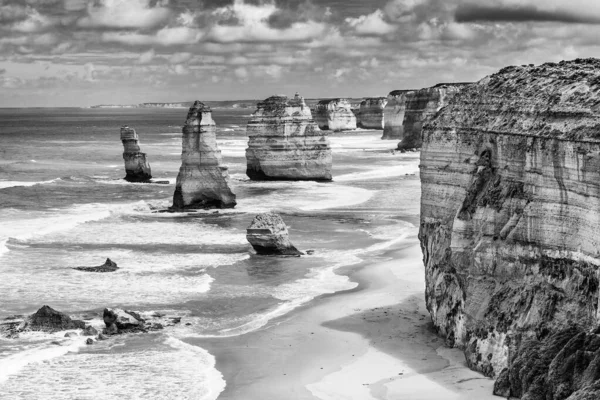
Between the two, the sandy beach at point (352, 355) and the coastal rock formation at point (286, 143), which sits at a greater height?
the coastal rock formation at point (286, 143)

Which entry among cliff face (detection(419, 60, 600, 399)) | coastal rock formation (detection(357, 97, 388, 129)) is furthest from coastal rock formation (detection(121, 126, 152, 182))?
coastal rock formation (detection(357, 97, 388, 129))

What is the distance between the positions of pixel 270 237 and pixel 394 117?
304 ft

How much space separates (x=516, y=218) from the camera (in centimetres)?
1980

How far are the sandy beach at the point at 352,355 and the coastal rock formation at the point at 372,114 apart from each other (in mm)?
142214

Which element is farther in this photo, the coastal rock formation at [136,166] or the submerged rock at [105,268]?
the coastal rock formation at [136,166]

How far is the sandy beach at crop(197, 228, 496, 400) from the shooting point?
1998 cm

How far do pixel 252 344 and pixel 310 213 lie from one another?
26.1 metres

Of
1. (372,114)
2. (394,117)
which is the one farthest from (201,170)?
(372,114)

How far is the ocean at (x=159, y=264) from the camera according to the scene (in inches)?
876

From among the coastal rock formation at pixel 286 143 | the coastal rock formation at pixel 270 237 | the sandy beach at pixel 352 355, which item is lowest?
the sandy beach at pixel 352 355

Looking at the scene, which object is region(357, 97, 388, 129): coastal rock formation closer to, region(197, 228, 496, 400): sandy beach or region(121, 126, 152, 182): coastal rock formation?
region(121, 126, 152, 182): coastal rock formation

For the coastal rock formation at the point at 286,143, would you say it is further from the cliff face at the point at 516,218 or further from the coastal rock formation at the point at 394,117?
the coastal rock formation at the point at 394,117

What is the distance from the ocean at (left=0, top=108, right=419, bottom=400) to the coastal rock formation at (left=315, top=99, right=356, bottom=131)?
286 feet

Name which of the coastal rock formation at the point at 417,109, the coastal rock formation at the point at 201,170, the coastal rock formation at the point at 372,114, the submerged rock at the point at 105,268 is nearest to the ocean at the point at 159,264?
the submerged rock at the point at 105,268
